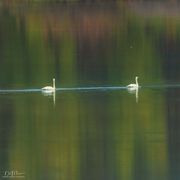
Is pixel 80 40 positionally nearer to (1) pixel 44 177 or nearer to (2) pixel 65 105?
(2) pixel 65 105

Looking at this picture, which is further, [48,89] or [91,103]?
[48,89]

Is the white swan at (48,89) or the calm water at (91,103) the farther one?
the white swan at (48,89)

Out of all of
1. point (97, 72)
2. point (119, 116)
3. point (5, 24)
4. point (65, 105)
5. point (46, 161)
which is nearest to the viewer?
point (46, 161)

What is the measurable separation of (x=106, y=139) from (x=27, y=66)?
13026 mm

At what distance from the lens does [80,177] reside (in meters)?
14.3

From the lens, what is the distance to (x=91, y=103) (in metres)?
21.3

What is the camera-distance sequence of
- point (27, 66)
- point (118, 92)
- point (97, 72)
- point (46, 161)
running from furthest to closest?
point (27, 66) → point (97, 72) → point (118, 92) → point (46, 161)

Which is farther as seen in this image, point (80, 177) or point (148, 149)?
point (148, 149)

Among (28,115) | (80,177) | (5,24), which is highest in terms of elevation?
(5,24)

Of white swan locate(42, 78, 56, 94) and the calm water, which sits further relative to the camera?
white swan locate(42, 78, 56, 94)

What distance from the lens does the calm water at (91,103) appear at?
1522cm

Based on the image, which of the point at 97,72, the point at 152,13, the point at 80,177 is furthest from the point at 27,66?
the point at 152,13

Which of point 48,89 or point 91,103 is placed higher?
point 48,89

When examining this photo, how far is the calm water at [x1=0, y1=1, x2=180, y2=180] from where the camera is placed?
15224 mm
